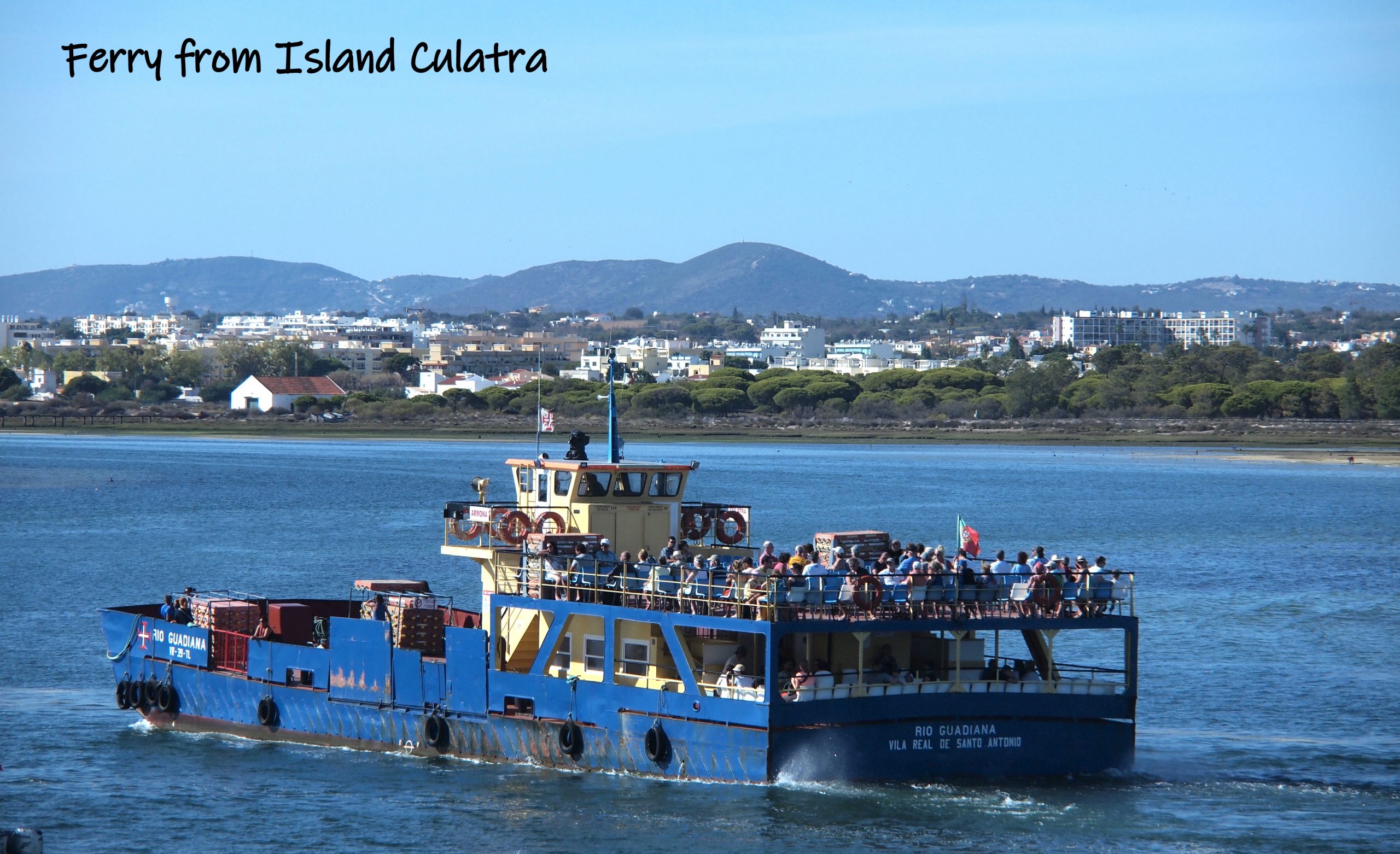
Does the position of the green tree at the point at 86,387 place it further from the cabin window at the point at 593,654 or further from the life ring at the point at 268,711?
the cabin window at the point at 593,654

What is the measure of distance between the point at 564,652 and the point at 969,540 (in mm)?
6607

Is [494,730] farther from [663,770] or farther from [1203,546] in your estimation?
[1203,546]

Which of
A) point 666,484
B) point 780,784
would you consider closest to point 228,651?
point 666,484

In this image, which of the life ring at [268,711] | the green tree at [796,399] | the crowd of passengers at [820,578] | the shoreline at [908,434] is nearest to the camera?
the crowd of passengers at [820,578]

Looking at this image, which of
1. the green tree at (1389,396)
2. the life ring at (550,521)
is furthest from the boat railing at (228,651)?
the green tree at (1389,396)

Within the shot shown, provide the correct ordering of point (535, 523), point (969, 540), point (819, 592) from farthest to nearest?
point (535, 523)
point (969, 540)
point (819, 592)

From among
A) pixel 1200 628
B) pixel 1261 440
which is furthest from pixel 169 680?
pixel 1261 440

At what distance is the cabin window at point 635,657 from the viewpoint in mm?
25953

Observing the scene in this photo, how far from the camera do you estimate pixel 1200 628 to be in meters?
43.1

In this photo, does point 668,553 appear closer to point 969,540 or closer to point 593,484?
point 593,484

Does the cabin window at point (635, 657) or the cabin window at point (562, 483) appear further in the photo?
the cabin window at point (562, 483)

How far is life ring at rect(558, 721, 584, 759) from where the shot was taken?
2612cm

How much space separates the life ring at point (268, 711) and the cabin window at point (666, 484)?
755cm

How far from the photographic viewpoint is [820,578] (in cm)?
2431
